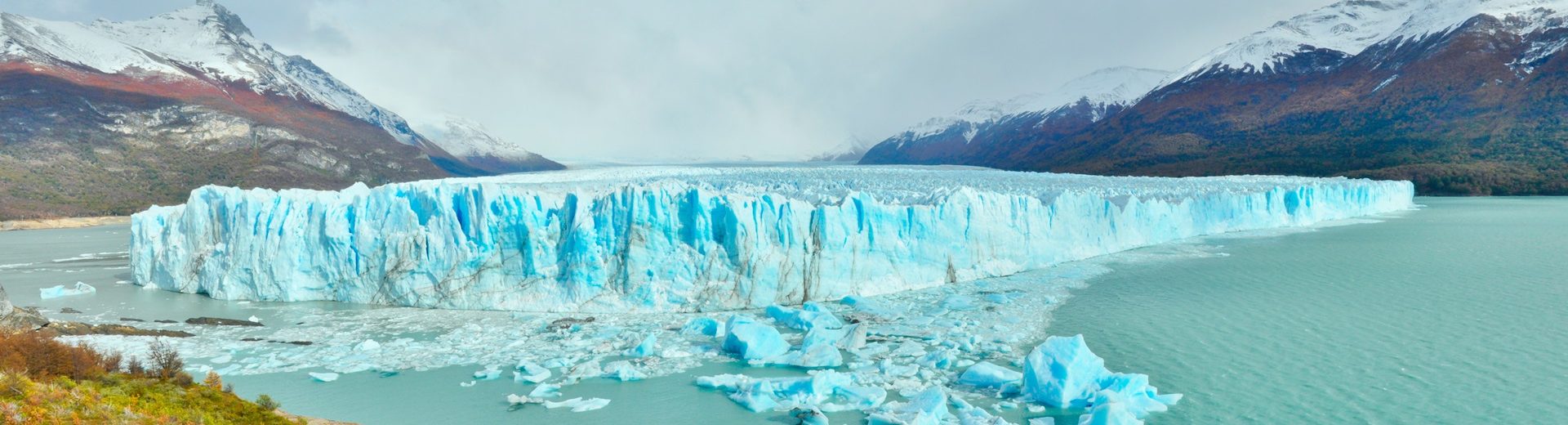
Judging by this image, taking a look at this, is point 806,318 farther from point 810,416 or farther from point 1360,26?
point 1360,26

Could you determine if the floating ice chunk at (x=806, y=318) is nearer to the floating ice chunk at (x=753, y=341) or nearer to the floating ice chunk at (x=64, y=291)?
the floating ice chunk at (x=753, y=341)

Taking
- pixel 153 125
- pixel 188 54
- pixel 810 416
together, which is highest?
pixel 188 54

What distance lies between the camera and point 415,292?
41.4 ft

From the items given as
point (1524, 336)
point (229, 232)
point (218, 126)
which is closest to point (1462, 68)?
point (1524, 336)

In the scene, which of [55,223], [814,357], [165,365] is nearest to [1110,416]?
[814,357]

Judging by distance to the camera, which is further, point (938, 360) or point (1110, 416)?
point (938, 360)

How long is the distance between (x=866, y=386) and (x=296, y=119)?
76.7 m

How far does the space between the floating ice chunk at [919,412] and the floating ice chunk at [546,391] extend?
323 cm

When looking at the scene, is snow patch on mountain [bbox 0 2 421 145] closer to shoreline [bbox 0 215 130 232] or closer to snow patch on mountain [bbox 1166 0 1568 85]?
shoreline [bbox 0 215 130 232]

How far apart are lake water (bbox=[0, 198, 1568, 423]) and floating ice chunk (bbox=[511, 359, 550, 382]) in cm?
14

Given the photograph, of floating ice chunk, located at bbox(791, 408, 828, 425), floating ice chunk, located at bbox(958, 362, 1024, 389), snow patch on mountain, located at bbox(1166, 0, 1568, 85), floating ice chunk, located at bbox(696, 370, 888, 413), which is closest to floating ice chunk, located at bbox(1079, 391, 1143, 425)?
floating ice chunk, located at bbox(958, 362, 1024, 389)

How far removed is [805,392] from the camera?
754cm

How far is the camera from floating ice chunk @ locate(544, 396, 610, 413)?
733cm

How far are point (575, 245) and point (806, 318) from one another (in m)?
4.08
